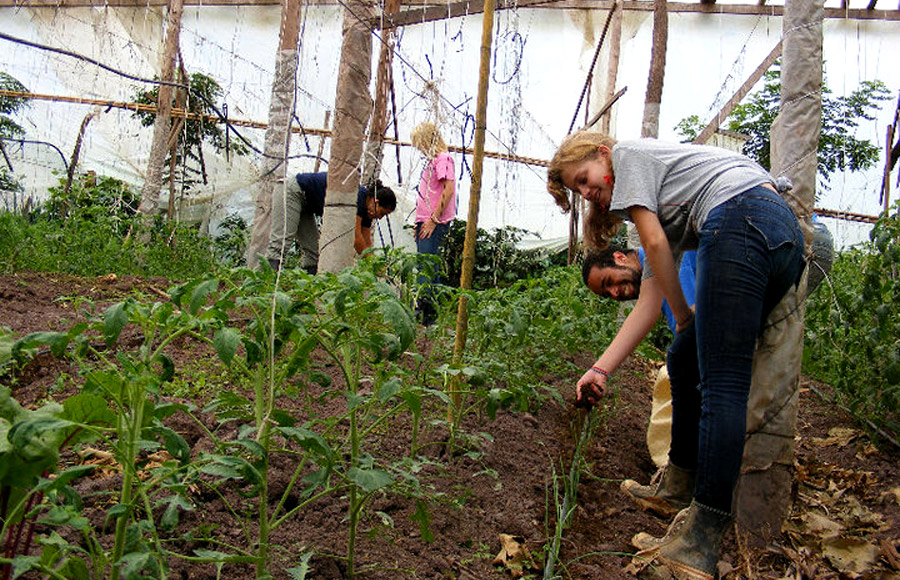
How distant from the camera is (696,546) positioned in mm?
1974

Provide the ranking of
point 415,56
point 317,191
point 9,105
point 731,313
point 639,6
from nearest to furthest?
point 731,313 < point 317,191 < point 415,56 < point 9,105 < point 639,6

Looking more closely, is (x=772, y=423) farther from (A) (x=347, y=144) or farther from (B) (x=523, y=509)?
(A) (x=347, y=144)

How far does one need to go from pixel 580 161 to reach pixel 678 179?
11.6 inches

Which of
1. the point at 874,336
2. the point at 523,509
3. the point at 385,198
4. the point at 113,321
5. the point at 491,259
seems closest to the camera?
the point at 113,321

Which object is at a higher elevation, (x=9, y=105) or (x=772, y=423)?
(x=9, y=105)

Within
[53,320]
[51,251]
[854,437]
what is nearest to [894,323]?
[854,437]

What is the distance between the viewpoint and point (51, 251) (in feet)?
18.2

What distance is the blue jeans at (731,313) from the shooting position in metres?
1.95

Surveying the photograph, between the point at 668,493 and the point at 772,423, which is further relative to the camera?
the point at 668,493

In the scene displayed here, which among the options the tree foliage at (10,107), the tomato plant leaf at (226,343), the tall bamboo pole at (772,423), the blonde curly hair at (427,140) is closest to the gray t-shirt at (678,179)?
the tall bamboo pole at (772,423)

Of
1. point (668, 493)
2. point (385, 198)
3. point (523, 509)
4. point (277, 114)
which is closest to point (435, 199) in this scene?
point (385, 198)

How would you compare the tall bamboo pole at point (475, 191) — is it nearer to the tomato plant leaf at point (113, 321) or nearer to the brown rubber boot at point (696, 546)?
the brown rubber boot at point (696, 546)

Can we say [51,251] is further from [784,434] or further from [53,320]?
[784,434]

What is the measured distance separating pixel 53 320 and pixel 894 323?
12.8ft
